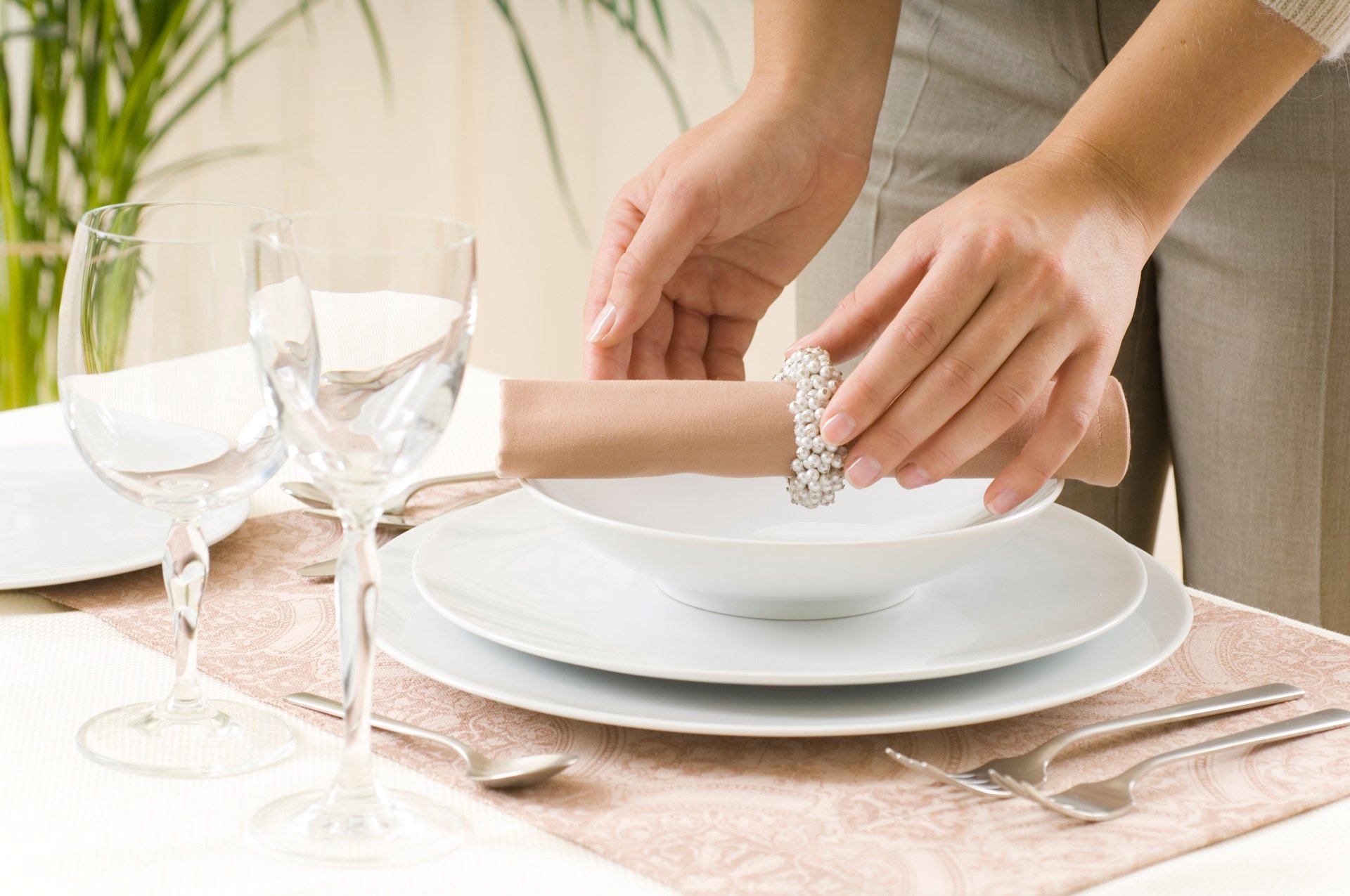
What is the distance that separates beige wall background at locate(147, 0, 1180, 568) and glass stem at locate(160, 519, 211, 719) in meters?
2.30

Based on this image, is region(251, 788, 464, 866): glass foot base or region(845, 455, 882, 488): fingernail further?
region(845, 455, 882, 488): fingernail

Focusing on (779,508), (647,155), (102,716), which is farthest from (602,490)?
(647,155)

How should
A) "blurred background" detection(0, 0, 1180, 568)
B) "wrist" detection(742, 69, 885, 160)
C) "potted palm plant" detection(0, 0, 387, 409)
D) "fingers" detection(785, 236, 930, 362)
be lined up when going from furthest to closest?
"blurred background" detection(0, 0, 1180, 568)
"potted palm plant" detection(0, 0, 387, 409)
"wrist" detection(742, 69, 885, 160)
"fingers" detection(785, 236, 930, 362)

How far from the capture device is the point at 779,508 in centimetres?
88

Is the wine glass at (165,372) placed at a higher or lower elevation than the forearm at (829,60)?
lower

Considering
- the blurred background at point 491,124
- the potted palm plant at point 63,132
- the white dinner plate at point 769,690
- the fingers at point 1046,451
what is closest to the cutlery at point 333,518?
the white dinner plate at point 769,690

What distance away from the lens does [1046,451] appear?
2.42 ft

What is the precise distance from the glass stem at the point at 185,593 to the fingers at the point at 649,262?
0.45 meters

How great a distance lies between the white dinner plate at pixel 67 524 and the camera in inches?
30.1

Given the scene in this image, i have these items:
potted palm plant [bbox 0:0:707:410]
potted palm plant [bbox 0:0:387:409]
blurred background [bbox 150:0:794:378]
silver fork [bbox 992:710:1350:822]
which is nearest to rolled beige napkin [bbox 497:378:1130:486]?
silver fork [bbox 992:710:1350:822]

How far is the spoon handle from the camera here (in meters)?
0.58

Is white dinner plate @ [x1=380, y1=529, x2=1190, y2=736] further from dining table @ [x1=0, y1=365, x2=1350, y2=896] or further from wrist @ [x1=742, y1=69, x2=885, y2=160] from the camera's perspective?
wrist @ [x1=742, y1=69, x2=885, y2=160]

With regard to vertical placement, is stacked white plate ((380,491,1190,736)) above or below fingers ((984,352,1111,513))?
below

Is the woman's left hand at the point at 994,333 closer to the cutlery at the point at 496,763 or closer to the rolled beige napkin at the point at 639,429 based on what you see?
the rolled beige napkin at the point at 639,429
